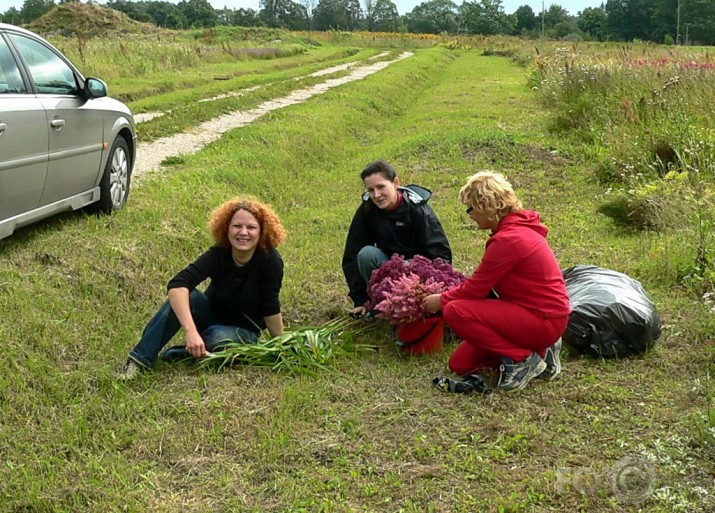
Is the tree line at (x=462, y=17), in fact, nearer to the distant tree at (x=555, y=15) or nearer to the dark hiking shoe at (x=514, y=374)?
the distant tree at (x=555, y=15)

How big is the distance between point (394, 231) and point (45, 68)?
3.26 meters

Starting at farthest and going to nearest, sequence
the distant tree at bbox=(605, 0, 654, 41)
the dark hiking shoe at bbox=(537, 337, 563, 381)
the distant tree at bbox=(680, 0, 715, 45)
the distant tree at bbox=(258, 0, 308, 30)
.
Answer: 1. the distant tree at bbox=(258, 0, 308, 30)
2. the distant tree at bbox=(605, 0, 654, 41)
3. the distant tree at bbox=(680, 0, 715, 45)
4. the dark hiking shoe at bbox=(537, 337, 563, 381)

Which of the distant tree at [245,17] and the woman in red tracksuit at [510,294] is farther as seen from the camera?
the distant tree at [245,17]

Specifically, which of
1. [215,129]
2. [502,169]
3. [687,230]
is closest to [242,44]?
[215,129]

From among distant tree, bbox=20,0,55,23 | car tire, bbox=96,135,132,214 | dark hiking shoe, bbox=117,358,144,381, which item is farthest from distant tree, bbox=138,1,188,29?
dark hiking shoe, bbox=117,358,144,381

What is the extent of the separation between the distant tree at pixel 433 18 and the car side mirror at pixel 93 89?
104 meters

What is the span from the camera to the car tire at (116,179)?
7641 mm

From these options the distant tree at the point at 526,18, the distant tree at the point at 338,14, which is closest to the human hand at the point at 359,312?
the distant tree at the point at 338,14

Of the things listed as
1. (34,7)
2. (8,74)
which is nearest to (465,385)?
(8,74)

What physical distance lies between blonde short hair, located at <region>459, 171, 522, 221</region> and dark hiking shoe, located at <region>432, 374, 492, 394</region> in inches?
36.5

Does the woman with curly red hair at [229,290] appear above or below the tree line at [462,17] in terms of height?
below

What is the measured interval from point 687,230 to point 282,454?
488 centimetres

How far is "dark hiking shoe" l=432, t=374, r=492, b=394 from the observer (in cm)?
469

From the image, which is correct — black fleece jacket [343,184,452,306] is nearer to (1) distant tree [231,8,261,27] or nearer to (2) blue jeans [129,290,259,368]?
(2) blue jeans [129,290,259,368]
